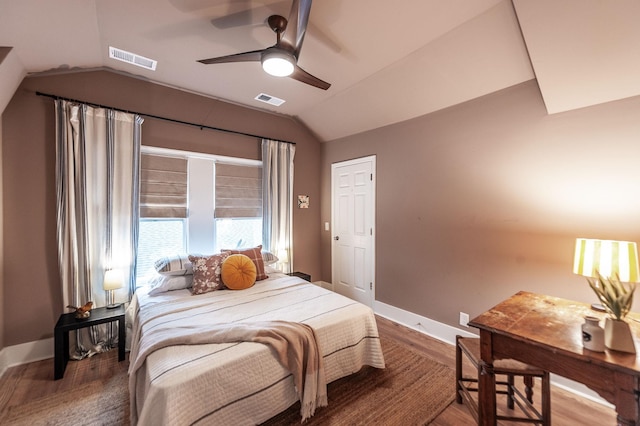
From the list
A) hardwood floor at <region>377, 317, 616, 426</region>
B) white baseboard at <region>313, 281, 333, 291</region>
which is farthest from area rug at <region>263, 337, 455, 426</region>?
white baseboard at <region>313, 281, 333, 291</region>

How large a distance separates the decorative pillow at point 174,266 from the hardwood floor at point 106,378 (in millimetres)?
870

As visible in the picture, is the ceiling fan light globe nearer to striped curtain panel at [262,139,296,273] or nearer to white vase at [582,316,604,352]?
striped curtain panel at [262,139,296,273]

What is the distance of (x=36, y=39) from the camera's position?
194 cm

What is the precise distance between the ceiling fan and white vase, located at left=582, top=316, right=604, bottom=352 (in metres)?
2.17

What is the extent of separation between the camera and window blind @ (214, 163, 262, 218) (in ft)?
11.0

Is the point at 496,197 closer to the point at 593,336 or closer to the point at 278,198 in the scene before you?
the point at 593,336

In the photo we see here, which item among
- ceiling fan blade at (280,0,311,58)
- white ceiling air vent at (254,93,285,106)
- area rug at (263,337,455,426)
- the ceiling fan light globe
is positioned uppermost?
white ceiling air vent at (254,93,285,106)

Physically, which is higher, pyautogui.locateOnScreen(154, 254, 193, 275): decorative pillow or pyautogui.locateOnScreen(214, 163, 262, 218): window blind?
pyautogui.locateOnScreen(214, 163, 262, 218): window blind

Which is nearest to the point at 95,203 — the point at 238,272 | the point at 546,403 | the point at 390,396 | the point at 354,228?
the point at 238,272

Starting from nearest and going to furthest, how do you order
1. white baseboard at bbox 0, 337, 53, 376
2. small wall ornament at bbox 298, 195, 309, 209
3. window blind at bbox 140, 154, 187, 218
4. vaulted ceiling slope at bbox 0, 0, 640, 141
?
vaulted ceiling slope at bbox 0, 0, 640, 141, white baseboard at bbox 0, 337, 53, 376, window blind at bbox 140, 154, 187, 218, small wall ornament at bbox 298, 195, 309, 209

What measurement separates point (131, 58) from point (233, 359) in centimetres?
290

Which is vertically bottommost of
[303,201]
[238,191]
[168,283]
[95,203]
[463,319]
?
[463,319]

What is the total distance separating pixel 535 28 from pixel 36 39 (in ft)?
12.3

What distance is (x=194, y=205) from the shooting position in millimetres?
3170
